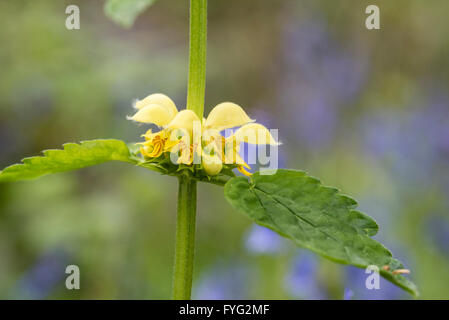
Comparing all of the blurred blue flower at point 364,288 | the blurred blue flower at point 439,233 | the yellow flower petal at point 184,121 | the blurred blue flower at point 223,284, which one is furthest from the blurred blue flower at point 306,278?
the yellow flower petal at point 184,121

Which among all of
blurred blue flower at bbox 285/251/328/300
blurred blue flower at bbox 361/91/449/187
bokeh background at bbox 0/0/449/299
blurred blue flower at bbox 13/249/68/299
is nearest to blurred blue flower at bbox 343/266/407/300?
bokeh background at bbox 0/0/449/299

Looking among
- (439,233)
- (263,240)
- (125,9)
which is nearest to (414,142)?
(439,233)

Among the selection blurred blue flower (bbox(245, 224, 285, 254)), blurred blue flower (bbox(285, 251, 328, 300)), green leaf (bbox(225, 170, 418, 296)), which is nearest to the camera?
green leaf (bbox(225, 170, 418, 296))

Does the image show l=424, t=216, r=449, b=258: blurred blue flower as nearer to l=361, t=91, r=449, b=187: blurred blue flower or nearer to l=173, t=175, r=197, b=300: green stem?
l=361, t=91, r=449, b=187: blurred blue flower

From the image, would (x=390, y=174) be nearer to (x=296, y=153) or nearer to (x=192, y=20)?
(x=296, y=153)

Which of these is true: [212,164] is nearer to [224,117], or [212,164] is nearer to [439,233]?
[224,117]

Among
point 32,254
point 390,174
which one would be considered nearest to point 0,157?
point 32,254
